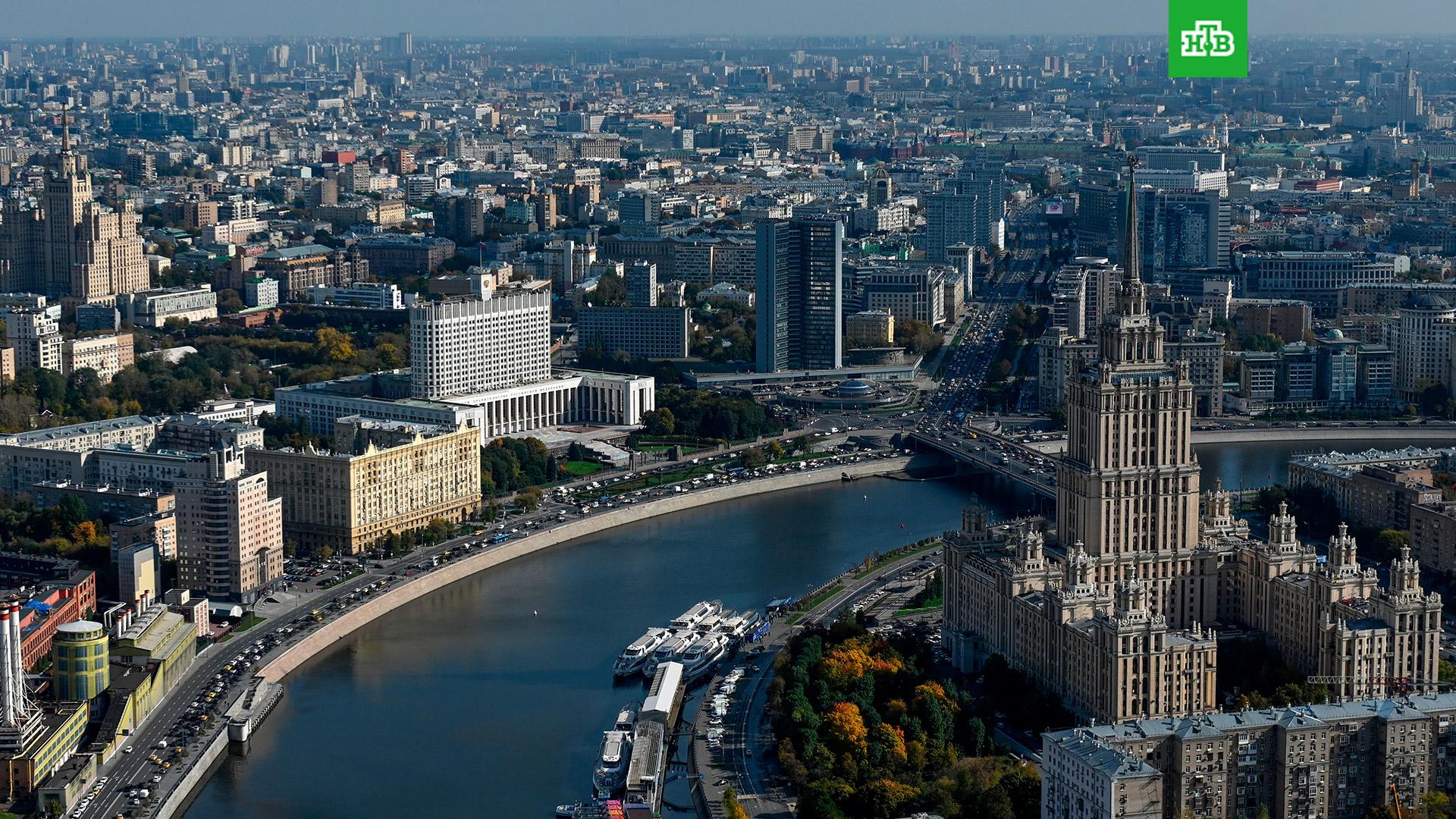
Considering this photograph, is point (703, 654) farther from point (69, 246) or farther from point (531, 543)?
point (69, 246)

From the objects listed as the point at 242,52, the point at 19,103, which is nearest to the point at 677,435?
the point at 19,103

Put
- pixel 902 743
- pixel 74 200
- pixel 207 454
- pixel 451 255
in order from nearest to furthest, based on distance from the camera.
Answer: pixel 902 743, pixel 207 454, pixel 74 200, pixel 451 255

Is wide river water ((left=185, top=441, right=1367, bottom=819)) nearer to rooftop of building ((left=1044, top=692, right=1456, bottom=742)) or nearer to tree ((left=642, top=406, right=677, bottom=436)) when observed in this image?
tree ((left=642, top=406, right=677, bottom=436))

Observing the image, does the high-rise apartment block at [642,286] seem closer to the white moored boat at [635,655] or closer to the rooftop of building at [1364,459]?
the rooftop of building at [1364,459]

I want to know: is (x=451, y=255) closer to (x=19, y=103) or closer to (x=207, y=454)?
(x=207, y=454)

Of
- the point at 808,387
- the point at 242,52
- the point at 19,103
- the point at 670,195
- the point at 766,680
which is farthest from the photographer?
the point at 242,52

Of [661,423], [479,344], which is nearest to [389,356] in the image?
[479,344]

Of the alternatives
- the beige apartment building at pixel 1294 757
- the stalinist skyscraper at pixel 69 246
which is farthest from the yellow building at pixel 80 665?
the stalinist skyscraper at pixel 69 246
